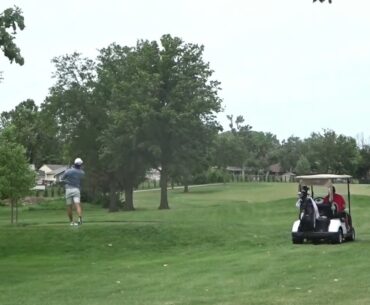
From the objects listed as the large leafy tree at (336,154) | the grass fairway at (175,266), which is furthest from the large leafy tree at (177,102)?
the large leafy tree at (336,154)

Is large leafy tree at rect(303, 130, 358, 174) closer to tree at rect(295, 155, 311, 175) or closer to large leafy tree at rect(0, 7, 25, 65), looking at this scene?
tree at rect(295, 155, 311, 175)

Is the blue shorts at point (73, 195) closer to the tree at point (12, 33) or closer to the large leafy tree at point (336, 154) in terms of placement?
the tree at point (12, 33)

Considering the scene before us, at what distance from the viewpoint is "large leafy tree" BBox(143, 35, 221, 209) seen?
187ft

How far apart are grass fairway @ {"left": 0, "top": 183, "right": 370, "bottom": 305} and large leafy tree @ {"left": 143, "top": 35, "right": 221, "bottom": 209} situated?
108 ft

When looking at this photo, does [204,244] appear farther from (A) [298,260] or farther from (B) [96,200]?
(B) [96,200]

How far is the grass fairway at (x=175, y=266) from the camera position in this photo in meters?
10.4

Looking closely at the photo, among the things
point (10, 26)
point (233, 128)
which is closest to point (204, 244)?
point (10, 26)

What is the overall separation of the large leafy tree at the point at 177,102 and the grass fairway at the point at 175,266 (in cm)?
3288

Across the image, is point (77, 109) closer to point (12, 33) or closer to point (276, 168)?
point (12, 33)

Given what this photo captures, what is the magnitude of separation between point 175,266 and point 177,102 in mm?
43412

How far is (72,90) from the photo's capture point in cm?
6106

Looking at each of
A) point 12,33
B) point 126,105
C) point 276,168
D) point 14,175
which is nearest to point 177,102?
point 126,105

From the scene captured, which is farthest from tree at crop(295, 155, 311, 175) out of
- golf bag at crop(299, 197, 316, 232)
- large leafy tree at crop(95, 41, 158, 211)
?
golf bag at crop(299, 197, 316, 232)

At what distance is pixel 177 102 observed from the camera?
57906 mm
